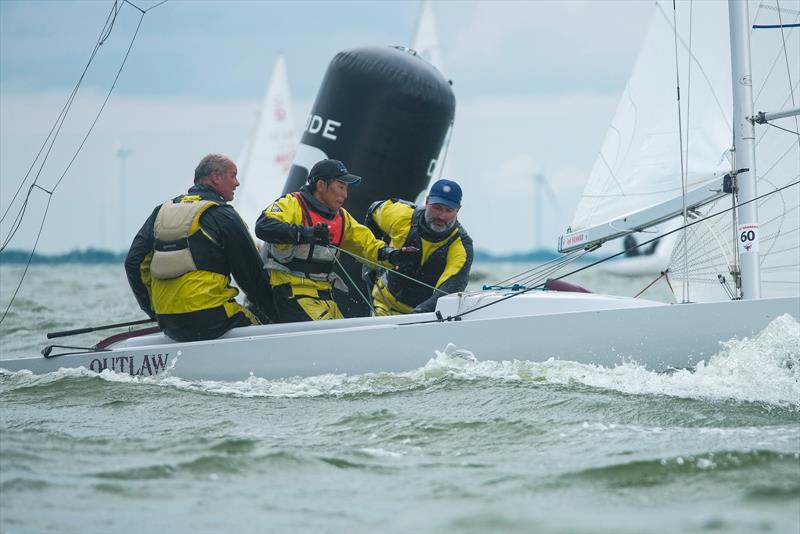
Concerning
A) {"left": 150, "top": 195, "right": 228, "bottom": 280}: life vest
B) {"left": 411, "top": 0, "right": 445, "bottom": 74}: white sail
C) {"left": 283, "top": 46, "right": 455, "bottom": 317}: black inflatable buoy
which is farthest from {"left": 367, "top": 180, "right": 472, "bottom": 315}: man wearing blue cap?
{"left": 411, "top": 0, "right": 445, "bottom": 74}: white sail

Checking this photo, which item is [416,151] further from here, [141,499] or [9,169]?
[141,499]

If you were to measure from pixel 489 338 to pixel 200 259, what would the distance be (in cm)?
157

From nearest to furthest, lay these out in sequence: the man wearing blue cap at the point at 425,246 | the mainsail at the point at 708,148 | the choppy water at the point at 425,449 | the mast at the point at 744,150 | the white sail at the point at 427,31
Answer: the choppy water at the point at 425,449 < the mast at the point at 744,150 < the man wearing blue cap at the point at 425,246 < the mainsail at the point at 708,148 < the white sail at the point at 427,31

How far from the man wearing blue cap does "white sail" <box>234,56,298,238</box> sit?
17.4 m

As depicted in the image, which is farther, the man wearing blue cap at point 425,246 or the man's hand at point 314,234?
the man wearing blue cap at point 425,246

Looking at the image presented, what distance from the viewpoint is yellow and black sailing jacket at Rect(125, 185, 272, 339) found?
560 centimetres

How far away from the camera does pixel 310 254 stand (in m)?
5.77

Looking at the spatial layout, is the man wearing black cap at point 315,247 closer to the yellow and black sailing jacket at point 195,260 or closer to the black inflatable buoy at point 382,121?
the yellow and black sailing jacket at point 195,260

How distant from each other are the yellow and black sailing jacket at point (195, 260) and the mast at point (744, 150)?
2.56m

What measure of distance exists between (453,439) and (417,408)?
539 mm

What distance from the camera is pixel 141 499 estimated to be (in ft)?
11.3

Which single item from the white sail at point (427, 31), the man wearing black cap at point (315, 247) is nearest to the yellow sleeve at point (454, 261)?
the man wearing black cap at point (315, 247)

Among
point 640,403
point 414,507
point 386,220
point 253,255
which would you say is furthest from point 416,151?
point 414,507

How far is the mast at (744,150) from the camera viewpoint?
559cm
